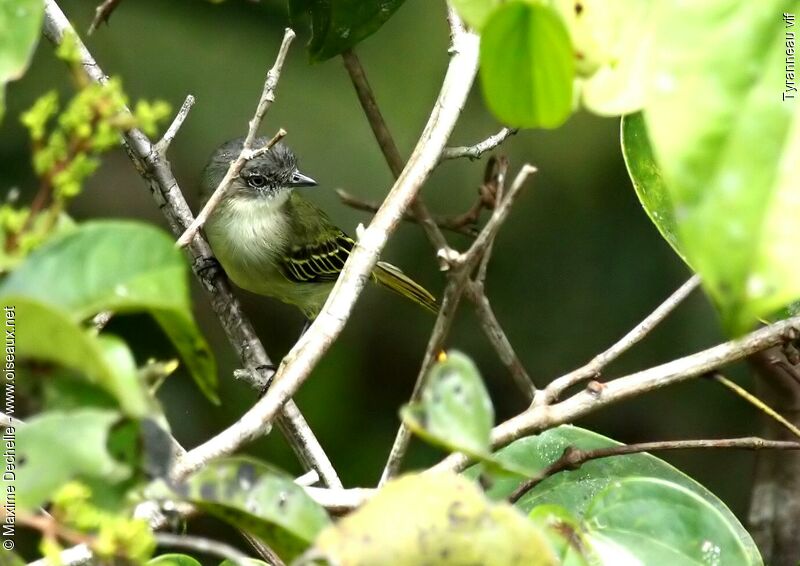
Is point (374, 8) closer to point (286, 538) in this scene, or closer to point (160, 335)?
point (286, 538)

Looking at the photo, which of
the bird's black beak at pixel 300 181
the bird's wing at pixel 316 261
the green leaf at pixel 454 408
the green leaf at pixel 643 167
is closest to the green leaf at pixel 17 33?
the green leaf at pixel 454 408

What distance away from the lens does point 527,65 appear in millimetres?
1062

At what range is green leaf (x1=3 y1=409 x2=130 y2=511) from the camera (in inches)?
34.4

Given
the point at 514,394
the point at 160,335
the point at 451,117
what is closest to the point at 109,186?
the point at 160,335

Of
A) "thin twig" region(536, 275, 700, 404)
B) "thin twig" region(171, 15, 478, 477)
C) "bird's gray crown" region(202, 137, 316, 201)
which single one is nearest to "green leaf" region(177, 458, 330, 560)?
"thin twig" region(171, 15, 478, 477)

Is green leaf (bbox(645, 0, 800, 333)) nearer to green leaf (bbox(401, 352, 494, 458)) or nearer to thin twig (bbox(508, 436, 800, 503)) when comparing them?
green leaf (bbox(401, 352, 494, 458))

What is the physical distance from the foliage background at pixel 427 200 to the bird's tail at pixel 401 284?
37 centimetres

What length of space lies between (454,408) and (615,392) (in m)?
0.68

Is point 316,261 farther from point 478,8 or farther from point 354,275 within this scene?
point 478,8

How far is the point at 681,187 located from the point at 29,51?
2.12 ft

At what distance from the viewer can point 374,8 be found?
88.2 inches

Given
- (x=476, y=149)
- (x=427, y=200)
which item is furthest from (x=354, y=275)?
(x=427, y=200)

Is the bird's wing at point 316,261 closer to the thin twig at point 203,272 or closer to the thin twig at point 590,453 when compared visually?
the thin twig at point 203,272

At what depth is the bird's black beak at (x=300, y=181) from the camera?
4.69 meters
